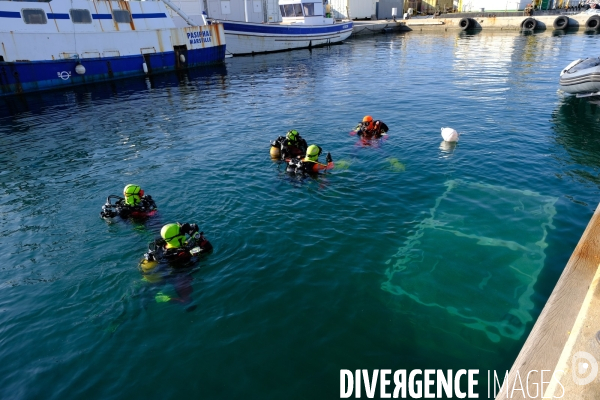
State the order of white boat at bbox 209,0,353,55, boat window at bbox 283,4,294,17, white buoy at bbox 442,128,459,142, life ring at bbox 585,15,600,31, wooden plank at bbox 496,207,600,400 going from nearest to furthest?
1. wooden plank at bbox 496,207,600,400
2. white buoy at bbox 442,128,459,142
3. white boat at bbox 209,0,353,55
4. life ring at bbox 585,15,600,31
5. boat window at bbox 283,4,294,17

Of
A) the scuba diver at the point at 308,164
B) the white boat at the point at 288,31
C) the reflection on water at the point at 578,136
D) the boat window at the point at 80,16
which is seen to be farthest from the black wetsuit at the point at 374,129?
the white boat at the point at 288,31

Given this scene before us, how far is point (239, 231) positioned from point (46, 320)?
4.63 m

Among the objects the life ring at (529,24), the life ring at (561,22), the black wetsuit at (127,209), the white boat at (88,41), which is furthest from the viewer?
the life ring at (529,24)

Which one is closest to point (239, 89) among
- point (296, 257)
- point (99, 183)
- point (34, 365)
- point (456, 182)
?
point (99, 183)

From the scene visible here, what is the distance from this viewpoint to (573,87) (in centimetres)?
1978

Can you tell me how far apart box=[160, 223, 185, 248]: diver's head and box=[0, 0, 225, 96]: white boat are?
2731 cm

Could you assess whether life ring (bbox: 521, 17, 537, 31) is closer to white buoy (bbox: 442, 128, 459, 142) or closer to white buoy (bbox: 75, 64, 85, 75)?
white buoy (bbox: 442, 128, 459, 142)

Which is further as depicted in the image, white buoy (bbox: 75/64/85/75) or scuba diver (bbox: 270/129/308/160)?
white buoy (bbox: 75/64/85/75)

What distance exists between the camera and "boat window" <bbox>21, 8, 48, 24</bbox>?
27828 millimetres

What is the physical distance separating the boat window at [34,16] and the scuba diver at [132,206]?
2542 centimetres

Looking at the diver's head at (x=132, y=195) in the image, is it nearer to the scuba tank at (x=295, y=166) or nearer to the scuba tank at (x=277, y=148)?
the scuba tank at (x=295, y=166)

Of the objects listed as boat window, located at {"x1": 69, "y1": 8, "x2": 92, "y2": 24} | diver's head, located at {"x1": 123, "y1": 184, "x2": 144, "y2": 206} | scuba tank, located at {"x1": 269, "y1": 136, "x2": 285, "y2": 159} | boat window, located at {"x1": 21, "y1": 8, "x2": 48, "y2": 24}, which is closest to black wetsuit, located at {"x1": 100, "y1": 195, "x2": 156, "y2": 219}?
diver's head, located at {"x1": 123, "y1": 184, "x2": 144, "y2": 206}

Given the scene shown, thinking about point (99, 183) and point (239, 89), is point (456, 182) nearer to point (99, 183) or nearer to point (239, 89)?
point (99, 183)

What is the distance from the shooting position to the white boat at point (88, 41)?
91.0 feet
